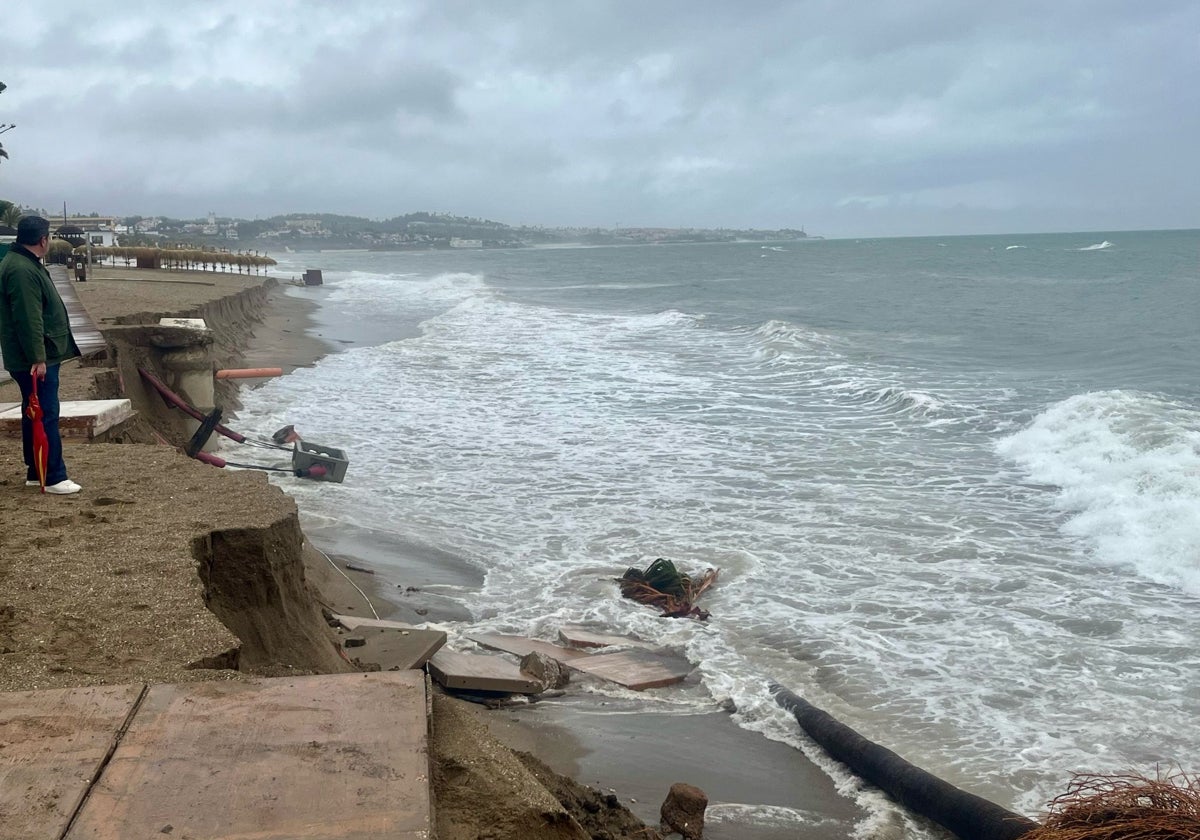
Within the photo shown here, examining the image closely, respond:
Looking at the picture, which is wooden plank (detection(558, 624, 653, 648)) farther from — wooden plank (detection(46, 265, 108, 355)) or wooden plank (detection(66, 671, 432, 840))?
wooden plank (detection(46, 265, 108, 355))

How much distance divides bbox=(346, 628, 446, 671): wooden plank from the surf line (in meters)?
2.34

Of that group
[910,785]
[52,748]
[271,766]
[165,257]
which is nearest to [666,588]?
[910,785]

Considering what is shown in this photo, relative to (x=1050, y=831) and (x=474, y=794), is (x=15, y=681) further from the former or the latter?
(x=1050, y=831)

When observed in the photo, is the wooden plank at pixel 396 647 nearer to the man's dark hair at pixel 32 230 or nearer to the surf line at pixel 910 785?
the surf line at pixel 910 785

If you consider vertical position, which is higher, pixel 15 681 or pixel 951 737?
pixel 15 681

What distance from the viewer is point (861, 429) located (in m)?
17.0

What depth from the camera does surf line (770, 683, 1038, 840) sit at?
17.0 feet

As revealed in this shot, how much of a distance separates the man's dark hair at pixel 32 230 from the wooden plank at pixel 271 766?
11.7 feet

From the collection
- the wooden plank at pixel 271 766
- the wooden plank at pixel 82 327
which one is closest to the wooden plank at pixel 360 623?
the wooden plank at pixel 271 766

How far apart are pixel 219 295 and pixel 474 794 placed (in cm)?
2810

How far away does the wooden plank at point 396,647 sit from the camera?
6398 millimetres

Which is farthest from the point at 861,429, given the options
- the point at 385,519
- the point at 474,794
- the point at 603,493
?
the point at 474,794

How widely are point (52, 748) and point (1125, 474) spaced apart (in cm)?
1295

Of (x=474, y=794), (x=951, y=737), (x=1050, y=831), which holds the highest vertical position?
(x=474, y=794)
